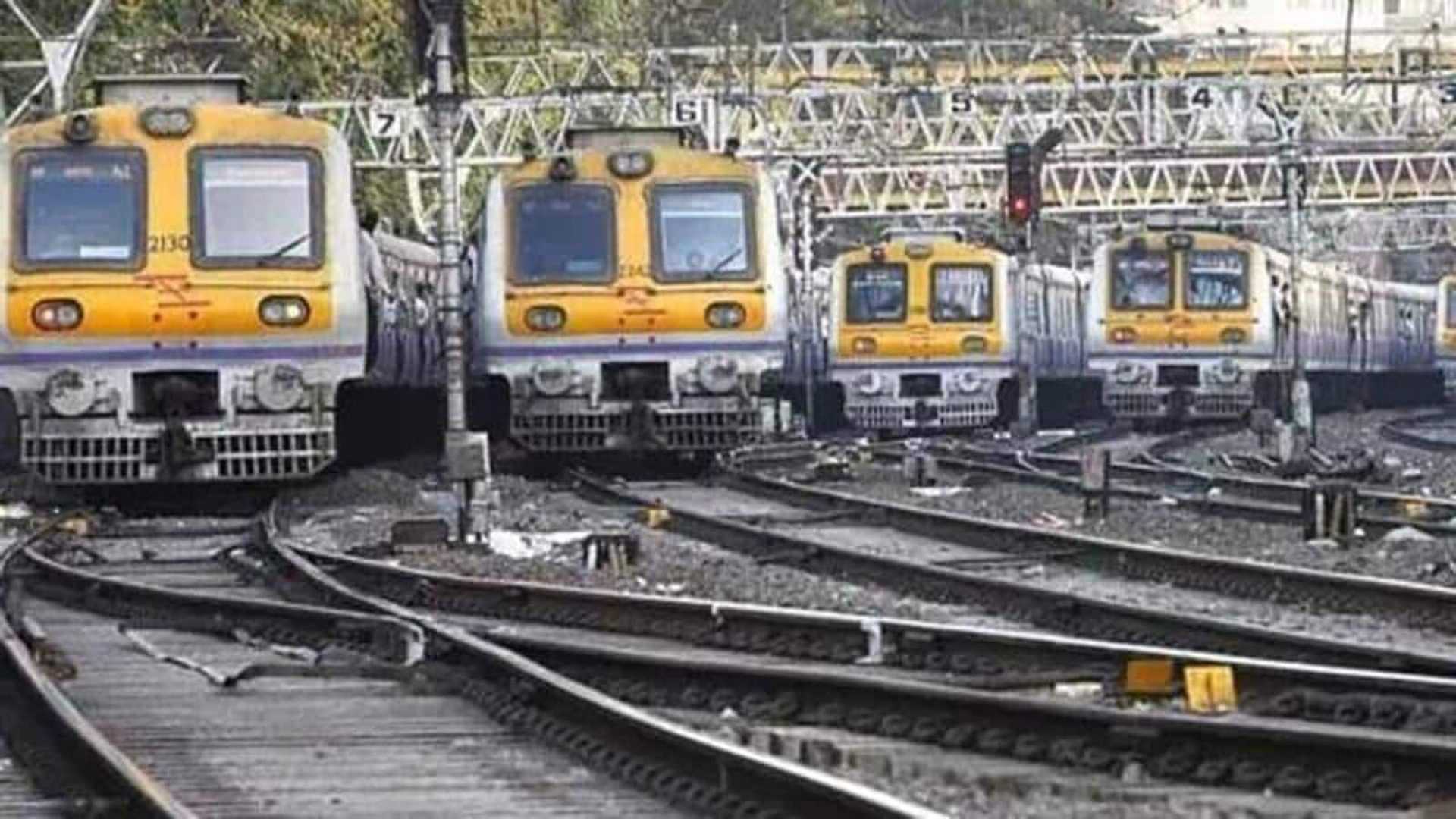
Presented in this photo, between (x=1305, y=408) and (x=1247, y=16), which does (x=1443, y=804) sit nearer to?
(x=1305, y=408)

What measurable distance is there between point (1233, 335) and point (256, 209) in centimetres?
2075

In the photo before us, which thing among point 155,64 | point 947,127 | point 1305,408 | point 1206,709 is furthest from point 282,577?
point 947,127

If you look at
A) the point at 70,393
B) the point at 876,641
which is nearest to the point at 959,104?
the point at 70,393

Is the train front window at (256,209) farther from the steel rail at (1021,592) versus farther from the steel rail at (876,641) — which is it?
the steel rail at (876,641)

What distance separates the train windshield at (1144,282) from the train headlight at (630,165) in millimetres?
15869

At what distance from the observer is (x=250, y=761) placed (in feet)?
30.7

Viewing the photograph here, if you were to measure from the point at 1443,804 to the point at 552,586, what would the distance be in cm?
722

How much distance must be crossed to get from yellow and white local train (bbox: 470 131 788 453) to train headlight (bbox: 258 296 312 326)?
404cm

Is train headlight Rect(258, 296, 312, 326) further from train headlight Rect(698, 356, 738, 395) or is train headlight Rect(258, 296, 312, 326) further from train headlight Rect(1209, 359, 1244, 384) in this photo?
train headlight Rect(1209, 359, 1244, 384)

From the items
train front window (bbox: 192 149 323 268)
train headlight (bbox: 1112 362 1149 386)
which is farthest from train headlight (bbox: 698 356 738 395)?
train headlight (bbox: 1112 362 1149 386)

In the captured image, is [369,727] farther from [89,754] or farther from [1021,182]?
[1021,182]

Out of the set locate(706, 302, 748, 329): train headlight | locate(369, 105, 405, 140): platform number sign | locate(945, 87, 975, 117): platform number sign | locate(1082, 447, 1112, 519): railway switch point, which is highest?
A: locate(945, 87, 975, 117): platform number sign

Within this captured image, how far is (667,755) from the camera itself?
28.7 feet

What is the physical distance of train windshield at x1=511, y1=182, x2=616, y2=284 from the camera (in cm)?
2473
